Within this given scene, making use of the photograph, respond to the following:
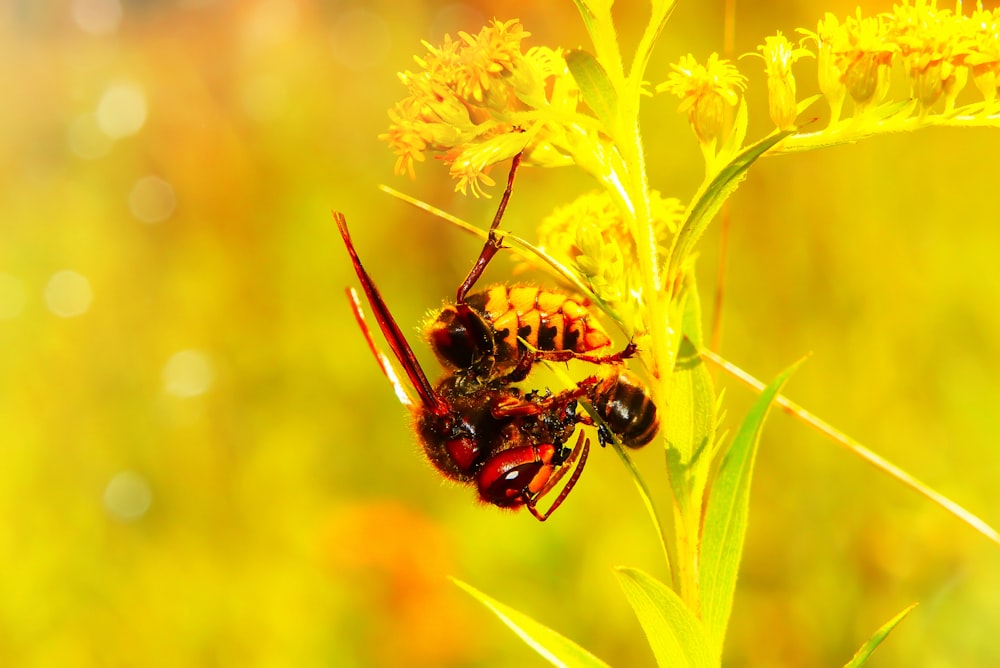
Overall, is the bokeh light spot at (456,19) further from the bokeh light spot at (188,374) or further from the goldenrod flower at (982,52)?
the goldenrod flower at (982,52)

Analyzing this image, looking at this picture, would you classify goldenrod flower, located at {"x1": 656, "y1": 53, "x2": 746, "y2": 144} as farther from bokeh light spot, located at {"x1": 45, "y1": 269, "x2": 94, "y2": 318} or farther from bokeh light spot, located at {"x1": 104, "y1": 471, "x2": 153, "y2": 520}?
bokeh light spot, located at {"x1": 45, "y1": 269, "x2": 94, "y2": 318}

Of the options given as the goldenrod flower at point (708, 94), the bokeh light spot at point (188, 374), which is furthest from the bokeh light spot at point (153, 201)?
the goldenrod flower at point (708, 94)

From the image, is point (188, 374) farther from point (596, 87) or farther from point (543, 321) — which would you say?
point (596, 87)

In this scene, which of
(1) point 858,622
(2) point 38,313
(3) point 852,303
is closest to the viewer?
(1) point 858,622

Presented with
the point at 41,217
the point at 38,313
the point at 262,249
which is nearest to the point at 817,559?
the point at 262,249

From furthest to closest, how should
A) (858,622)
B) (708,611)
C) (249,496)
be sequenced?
1. (249,496)
2. (858,622)
3. (708,611)

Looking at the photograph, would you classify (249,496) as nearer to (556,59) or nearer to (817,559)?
(817,559)

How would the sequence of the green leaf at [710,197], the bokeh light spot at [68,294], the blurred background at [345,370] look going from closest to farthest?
the green leaf at [710,197] → the blurred background at [345,370] → the bokeh light spot at [68,294]
